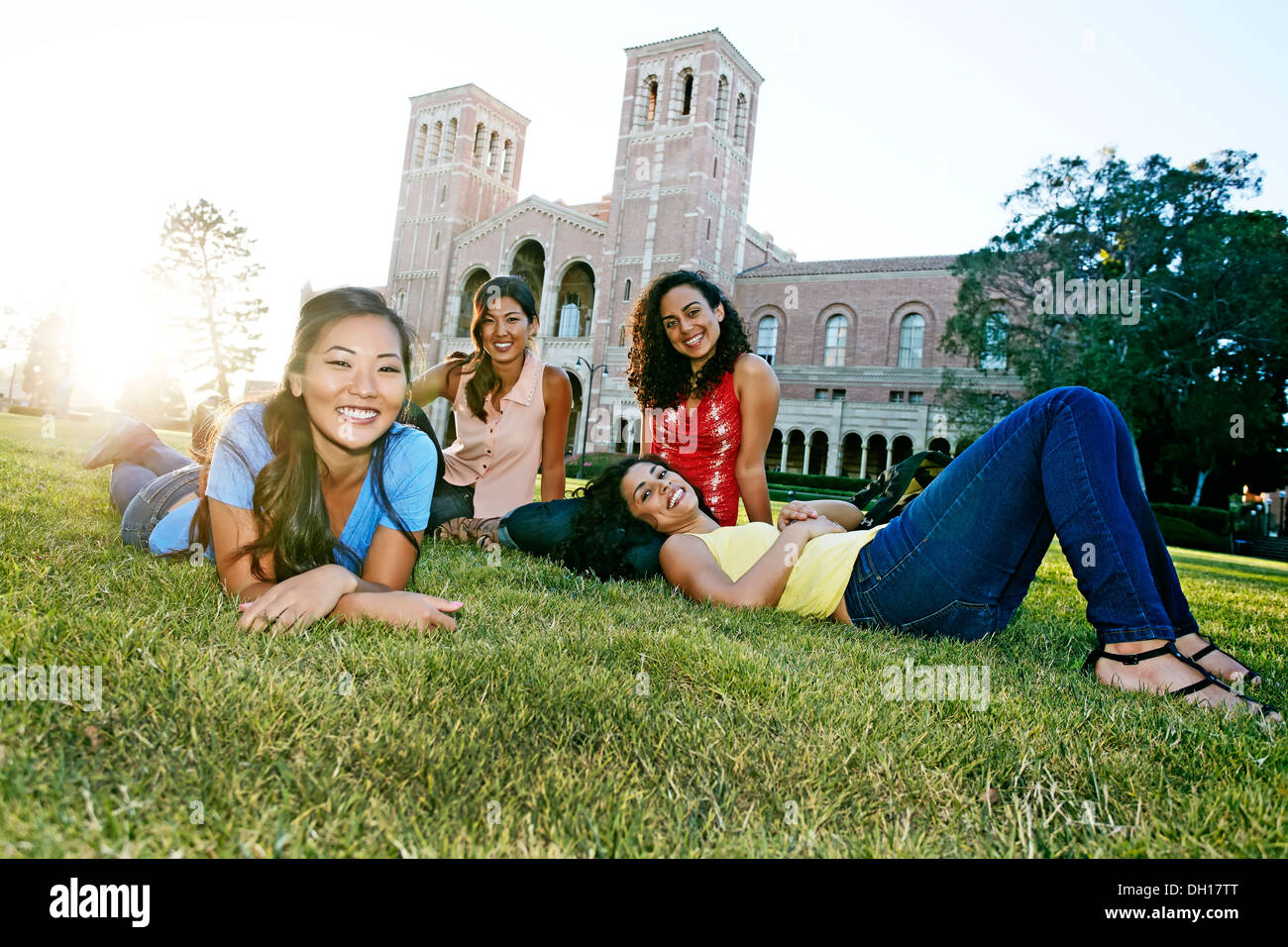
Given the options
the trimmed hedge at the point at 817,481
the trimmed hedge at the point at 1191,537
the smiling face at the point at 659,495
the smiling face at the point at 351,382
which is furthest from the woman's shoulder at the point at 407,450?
the trimmed hedge at the point at 817,481

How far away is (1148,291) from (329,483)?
971 inches

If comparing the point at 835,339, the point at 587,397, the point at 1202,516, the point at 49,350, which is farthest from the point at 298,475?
the point at 49,350

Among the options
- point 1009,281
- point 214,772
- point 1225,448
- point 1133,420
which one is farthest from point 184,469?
point 1225,448

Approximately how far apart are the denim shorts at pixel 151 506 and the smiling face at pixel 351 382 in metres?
1.35

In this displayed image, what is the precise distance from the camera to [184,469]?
3611 millimetres

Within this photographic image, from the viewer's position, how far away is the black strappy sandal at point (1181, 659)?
218 cm

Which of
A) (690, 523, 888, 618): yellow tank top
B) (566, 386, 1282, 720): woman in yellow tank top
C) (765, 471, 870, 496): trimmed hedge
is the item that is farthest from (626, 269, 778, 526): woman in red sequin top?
(765, 471, 870, 496): trimmed hedge

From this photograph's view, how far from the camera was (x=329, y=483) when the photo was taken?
2713 millimetres

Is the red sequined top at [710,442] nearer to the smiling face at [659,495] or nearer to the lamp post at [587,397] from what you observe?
the smiling face at [659,495]

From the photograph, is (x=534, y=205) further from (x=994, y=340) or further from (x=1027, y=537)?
(x=1027, y=537)

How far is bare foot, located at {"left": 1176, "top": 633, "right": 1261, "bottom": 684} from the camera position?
2.52m

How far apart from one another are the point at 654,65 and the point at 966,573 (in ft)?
128
